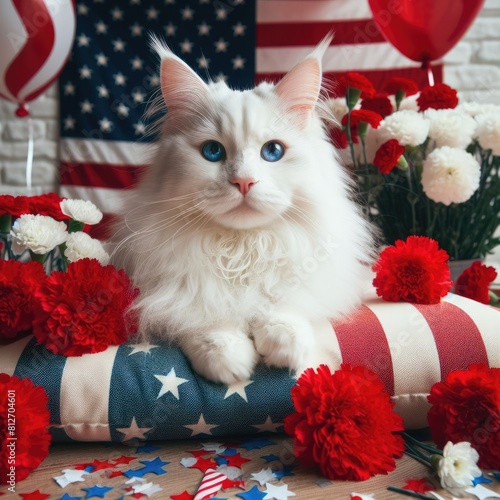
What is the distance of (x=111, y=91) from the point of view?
102 inches

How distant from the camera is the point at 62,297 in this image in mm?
991

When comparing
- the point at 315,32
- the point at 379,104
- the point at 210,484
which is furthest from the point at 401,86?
the point at 210,484

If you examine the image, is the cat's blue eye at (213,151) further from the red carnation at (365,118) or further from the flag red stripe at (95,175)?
the flag red stripe at (95,175)

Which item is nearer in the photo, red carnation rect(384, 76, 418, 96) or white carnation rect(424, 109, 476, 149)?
white carnation rect(424, 109, 476, 149)

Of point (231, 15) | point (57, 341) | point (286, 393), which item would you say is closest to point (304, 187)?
point (286, 393)

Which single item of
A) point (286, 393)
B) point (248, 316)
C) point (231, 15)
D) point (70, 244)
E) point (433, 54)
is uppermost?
point (231, 15)

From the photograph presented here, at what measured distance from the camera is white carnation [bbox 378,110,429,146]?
1471 millimetres

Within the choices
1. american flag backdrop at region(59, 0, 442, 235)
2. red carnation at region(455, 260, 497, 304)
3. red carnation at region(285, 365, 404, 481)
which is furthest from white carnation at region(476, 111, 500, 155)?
american flag backdrop at region(59, 0, 442, 235)

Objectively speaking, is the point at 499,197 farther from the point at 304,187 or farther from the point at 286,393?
the point at 286,393

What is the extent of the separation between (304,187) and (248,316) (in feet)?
0.95

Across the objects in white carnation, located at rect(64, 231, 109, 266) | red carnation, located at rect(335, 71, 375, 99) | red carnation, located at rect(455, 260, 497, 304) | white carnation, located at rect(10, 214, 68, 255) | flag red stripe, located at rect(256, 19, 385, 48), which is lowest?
red carnation, located at rect(455, 260, 497, 304)

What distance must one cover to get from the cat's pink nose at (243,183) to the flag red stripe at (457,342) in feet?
1.48

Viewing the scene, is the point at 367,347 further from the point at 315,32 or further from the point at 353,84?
the point at 315,32

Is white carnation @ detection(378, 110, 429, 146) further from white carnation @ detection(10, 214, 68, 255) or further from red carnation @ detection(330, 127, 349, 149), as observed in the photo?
white carnation @ detection(10, 214, 68, 255)
